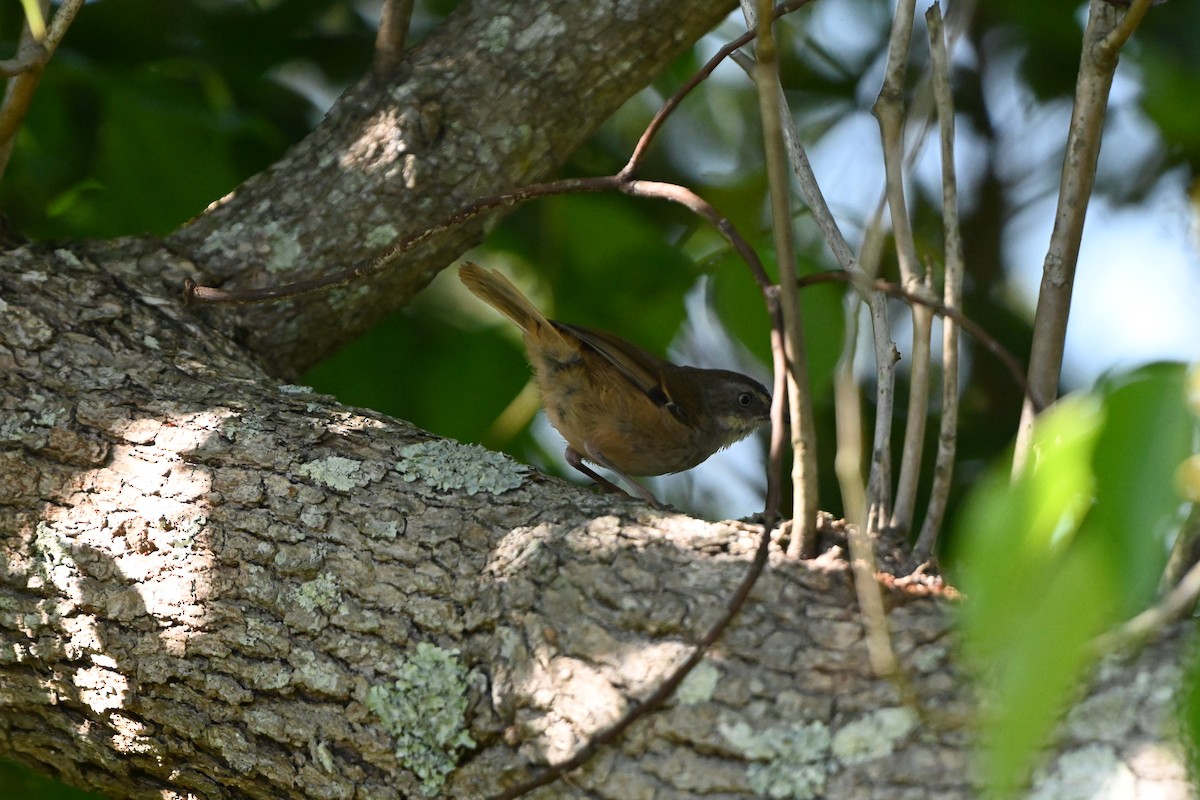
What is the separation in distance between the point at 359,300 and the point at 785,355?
208 centimetres

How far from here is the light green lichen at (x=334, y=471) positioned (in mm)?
2750

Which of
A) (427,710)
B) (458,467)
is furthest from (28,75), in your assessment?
(427,710)

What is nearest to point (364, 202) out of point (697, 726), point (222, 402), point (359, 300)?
point (359, 300)

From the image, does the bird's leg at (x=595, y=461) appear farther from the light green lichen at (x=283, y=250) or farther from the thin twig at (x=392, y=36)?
the thin twig at (x=392, y=36)

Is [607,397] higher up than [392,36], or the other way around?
[392,36]

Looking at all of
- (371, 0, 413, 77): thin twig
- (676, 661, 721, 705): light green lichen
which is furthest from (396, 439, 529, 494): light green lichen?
(371, 0, 413, 77): thin twig

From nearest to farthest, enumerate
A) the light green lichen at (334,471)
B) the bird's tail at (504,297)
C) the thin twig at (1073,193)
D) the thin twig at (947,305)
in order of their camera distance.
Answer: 1. the thin twig at (1073,193)
2. the thin twig at (947,305)
3. the light green lichen at (334,471)
4. the bird's tail at (504,297)

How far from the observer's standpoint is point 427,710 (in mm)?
2355

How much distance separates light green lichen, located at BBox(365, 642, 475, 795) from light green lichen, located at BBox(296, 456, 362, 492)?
0.51m

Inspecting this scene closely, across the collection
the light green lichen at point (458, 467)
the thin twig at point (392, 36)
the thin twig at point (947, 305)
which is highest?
the thin twig at point (392, 36)

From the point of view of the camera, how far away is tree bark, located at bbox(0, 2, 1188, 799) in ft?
6.93

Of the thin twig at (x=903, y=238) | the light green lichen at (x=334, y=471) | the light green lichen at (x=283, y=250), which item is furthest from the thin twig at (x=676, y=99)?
the light green lichen at (x=283, y=250)

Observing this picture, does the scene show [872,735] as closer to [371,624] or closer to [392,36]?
[371,624]

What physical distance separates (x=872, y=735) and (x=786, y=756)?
0.53 feet
